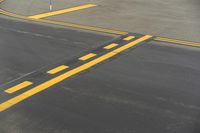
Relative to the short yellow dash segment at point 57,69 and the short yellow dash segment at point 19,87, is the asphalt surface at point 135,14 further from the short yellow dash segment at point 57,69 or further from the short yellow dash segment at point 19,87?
the short yellow dash segment at point 19,87

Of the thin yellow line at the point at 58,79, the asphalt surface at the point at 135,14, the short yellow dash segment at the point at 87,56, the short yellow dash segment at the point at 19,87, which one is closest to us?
the thin yellow line at the point at 58,79

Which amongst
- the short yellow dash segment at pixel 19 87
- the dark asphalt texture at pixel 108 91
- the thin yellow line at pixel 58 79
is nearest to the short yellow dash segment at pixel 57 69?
the thin yellow line at pixel 58 79

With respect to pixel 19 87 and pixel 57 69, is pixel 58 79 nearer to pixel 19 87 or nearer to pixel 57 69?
pixel 57 69

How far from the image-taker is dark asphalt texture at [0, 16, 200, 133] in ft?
18.0

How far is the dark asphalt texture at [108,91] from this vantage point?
550cm

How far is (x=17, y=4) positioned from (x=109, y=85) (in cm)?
923

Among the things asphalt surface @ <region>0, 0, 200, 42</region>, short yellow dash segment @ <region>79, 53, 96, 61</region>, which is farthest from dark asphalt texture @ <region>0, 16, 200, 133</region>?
asphalt surface @ <region>0, 0, 200, 42</region>

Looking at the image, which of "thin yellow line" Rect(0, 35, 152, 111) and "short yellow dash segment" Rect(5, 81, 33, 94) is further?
"short yellow dash segment" Rect(5, 81, 33, 94)

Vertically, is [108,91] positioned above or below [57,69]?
below

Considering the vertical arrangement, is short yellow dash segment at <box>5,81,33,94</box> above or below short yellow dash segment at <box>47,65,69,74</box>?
below

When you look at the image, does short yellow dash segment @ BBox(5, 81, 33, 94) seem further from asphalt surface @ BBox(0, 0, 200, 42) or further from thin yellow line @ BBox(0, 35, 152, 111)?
asphalt surface @ BBox(0, 0, 200, 42)

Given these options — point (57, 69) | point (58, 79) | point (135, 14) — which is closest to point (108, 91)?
point (58, 79)

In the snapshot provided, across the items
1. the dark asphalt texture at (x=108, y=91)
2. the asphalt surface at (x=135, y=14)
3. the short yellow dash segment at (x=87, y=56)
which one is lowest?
the dark asphalt texture at (x=108, y=91)

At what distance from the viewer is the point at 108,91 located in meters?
6.73
